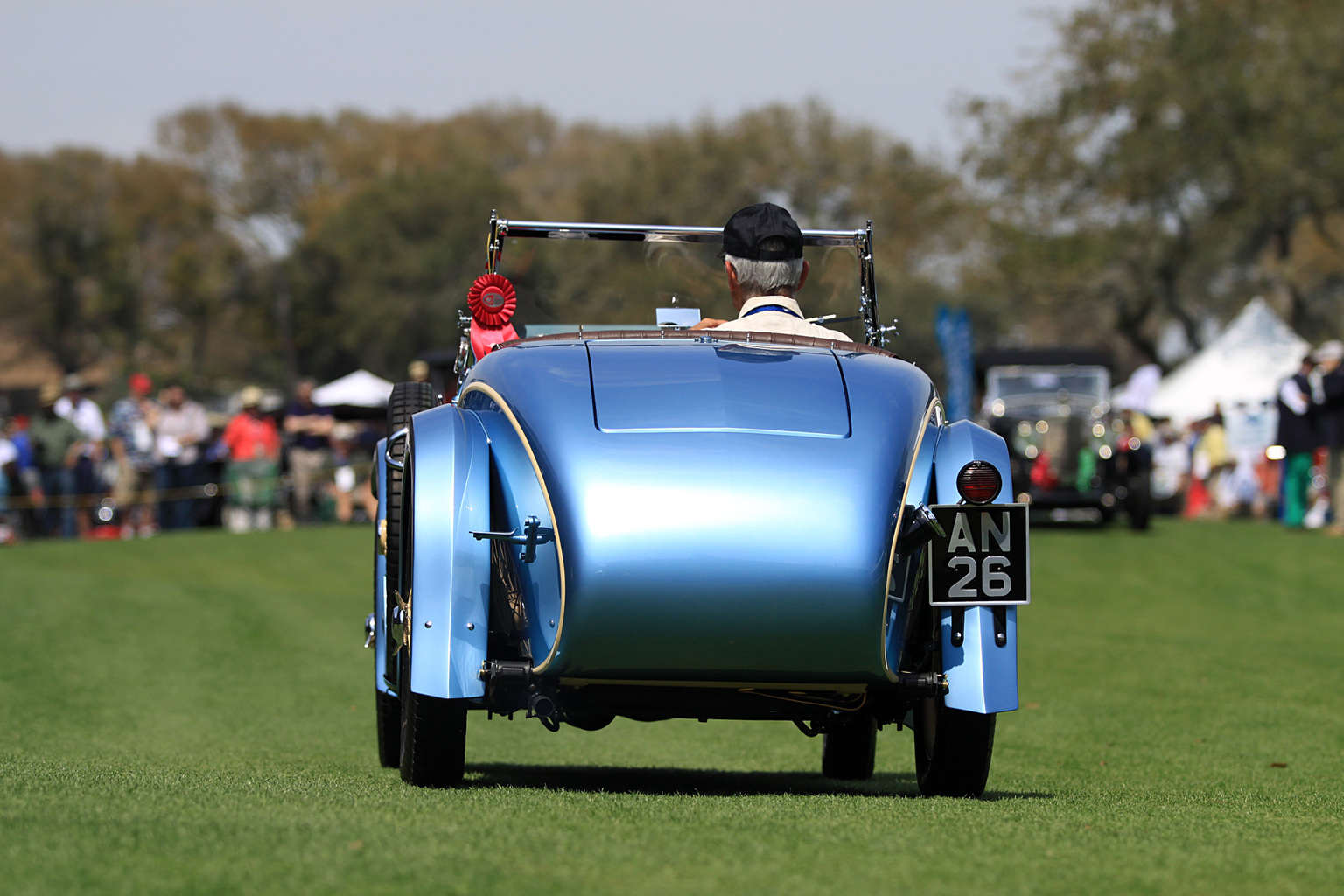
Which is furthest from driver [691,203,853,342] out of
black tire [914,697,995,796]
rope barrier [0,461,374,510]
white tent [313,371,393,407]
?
white tent [313,371,393,407]

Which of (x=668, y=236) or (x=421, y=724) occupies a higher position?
(x=668, y=236)

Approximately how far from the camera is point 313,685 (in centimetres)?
966

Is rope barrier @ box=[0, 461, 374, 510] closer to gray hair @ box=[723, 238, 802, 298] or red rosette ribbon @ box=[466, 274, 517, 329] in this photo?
red rosette ribbon @ box=[466, 274, 517, 329]

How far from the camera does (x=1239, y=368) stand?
33.8m

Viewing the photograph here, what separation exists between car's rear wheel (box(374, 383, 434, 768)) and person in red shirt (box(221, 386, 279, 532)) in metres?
17.3

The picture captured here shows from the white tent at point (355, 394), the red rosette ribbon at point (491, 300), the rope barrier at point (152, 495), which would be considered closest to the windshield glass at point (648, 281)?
the red rosette ribbon at point (491, 300)

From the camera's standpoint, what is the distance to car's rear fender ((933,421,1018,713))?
4.48m

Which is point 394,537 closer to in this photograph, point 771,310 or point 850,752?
point 771,310

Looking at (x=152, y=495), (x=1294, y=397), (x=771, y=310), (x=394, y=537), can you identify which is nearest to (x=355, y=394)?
(x=152, y=495)

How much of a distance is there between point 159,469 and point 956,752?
19591 millimetres

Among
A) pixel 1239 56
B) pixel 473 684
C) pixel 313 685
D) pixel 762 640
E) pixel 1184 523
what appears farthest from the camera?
pixel 1239 56

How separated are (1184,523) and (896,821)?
2178 centimetres

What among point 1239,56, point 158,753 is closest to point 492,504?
point 158,753

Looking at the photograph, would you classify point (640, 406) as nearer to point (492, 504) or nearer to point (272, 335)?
point (492, 504)
